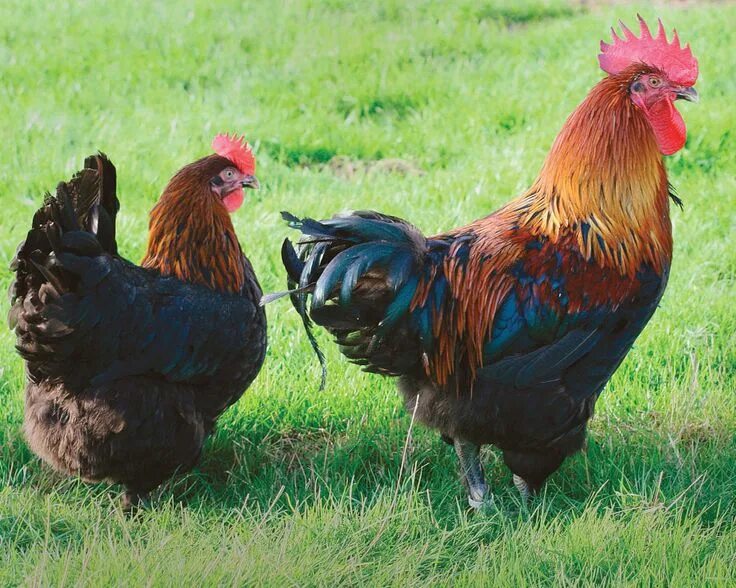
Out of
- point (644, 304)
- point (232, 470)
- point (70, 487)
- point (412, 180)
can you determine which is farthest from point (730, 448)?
point (412, 180)

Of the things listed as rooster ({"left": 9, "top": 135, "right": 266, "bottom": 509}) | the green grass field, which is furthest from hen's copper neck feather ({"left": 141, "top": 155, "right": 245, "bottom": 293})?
the green grass field

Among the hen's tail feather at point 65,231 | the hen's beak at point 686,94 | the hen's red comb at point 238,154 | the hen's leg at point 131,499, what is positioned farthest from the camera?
the hen's red comb at point 238,154

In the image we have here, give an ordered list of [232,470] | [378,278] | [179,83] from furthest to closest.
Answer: [179,83] → [232,470] → [378,278]

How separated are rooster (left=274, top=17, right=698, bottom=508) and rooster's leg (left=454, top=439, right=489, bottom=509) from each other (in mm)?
147

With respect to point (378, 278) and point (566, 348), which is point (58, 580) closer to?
point (378, 278)

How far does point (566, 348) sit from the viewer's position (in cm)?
384

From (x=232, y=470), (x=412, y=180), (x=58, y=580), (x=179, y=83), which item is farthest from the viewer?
(x=179, y=83)

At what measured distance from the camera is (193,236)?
13.6ft

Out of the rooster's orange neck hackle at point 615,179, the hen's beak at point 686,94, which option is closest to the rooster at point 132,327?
the rooster's orange neck hackle at point 615,179

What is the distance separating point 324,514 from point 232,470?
0.74 m

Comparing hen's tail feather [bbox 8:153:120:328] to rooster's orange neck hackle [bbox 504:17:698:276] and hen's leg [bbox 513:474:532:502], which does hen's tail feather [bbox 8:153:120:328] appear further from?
hen's leg [bbox 513:474:532:502]

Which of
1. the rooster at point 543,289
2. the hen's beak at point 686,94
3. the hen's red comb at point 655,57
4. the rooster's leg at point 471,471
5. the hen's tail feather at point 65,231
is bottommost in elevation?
the rooster's leg at point 471,471

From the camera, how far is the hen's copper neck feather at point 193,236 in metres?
4.14

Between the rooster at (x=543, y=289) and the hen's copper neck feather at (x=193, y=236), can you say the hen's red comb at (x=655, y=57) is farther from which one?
the hen's copper neck feather at (x=193, y=236)
